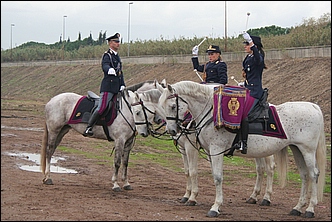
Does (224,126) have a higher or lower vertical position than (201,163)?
higher

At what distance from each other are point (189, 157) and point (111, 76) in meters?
2.85

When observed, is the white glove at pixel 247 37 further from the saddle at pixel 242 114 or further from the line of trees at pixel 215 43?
the line of trees at pixel 215 43

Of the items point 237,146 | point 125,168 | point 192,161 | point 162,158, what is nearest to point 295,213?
point 237,146

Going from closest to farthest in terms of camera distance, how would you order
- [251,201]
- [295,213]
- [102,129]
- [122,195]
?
[295,213], [251,201], [122,195], [102,129]

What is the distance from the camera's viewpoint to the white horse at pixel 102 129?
483 inches

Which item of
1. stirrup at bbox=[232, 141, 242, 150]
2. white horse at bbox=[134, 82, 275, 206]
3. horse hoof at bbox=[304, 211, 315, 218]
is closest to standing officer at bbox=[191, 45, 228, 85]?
white horse at bbox=[134, 82, 275, 206]

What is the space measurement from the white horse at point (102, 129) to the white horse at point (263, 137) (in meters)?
2.18

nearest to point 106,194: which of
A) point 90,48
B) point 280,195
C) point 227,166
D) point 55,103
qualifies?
point 55,103

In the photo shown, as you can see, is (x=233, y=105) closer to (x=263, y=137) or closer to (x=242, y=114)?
(x=242, y=114)

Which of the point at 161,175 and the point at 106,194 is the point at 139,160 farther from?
the point at 106,194

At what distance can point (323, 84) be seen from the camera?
27625 mm

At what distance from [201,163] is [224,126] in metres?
7.53

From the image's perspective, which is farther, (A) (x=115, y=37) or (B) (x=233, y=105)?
(A) (x=115, y=37)

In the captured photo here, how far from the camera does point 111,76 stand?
12266 mm
